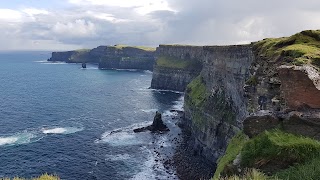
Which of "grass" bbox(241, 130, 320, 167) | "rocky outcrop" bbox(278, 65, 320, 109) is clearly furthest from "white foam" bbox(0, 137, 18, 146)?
"grass" bbox(241, 130, 320, 167)

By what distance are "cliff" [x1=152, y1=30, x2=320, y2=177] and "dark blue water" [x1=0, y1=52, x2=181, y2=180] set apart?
12075 mm

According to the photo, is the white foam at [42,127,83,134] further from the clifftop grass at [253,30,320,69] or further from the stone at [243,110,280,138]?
the stone at [243,110,280,138]

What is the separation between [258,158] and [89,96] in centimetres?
12704

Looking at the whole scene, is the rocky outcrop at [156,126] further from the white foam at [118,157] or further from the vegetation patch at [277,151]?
the vegetation patch at [277,151]

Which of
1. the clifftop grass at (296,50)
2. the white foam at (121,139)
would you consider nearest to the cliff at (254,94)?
the clifftop grass at (296,50)

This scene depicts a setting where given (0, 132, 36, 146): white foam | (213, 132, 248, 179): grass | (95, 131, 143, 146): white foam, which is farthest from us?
(95, 131, 143, 146): white foam

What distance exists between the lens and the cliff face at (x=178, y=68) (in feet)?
527

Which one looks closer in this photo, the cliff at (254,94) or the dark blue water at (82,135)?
the cliff at (254,94)

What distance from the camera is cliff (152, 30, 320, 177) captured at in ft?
78.3

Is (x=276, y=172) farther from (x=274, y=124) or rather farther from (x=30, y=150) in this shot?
(x=30, y=150)

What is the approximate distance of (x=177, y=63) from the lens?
173m

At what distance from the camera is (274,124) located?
929 inches

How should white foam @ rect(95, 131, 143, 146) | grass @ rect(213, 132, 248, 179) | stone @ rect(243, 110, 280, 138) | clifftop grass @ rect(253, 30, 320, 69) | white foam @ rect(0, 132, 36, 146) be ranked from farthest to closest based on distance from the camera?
white foam @ rect(95, 131, 143, 146)
white foam @ rect(0, 132, 36, 146)
clifftop grass @ rect(253, 30, 320, 69)
grass @ rect(213, 132, 248, 179)
stone @ rect(243, 110, 280, 138)

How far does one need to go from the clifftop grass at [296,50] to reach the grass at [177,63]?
119 m
